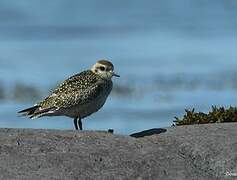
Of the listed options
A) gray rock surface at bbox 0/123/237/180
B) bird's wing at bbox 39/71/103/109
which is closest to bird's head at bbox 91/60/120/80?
bird's wing at bbox 39/71/103/109

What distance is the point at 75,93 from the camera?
16969 millimetres

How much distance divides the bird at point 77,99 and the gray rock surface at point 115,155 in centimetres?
180

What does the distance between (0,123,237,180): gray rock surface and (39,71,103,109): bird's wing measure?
1807 mm

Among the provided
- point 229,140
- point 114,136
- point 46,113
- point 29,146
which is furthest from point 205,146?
point 46,113

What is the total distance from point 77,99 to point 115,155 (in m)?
3.43

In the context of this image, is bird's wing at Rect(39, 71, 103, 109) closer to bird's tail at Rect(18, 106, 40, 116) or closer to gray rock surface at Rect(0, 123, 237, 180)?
bird's tail at Rect(18, 106, 40, 116)

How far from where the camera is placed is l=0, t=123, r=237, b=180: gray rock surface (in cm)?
1292

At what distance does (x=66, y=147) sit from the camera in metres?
13.9

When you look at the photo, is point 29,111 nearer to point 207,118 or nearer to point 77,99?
point 77,99

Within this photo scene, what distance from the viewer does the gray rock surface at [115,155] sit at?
1292 centimetres

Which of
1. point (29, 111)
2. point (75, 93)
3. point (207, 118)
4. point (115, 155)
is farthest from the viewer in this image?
point (207, 118)

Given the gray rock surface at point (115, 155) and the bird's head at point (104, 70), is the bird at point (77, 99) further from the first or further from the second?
the gray rock surface at point (115, 155)

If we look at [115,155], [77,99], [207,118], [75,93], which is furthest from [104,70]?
[115,155]

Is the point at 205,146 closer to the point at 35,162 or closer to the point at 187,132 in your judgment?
the point at 187,132
